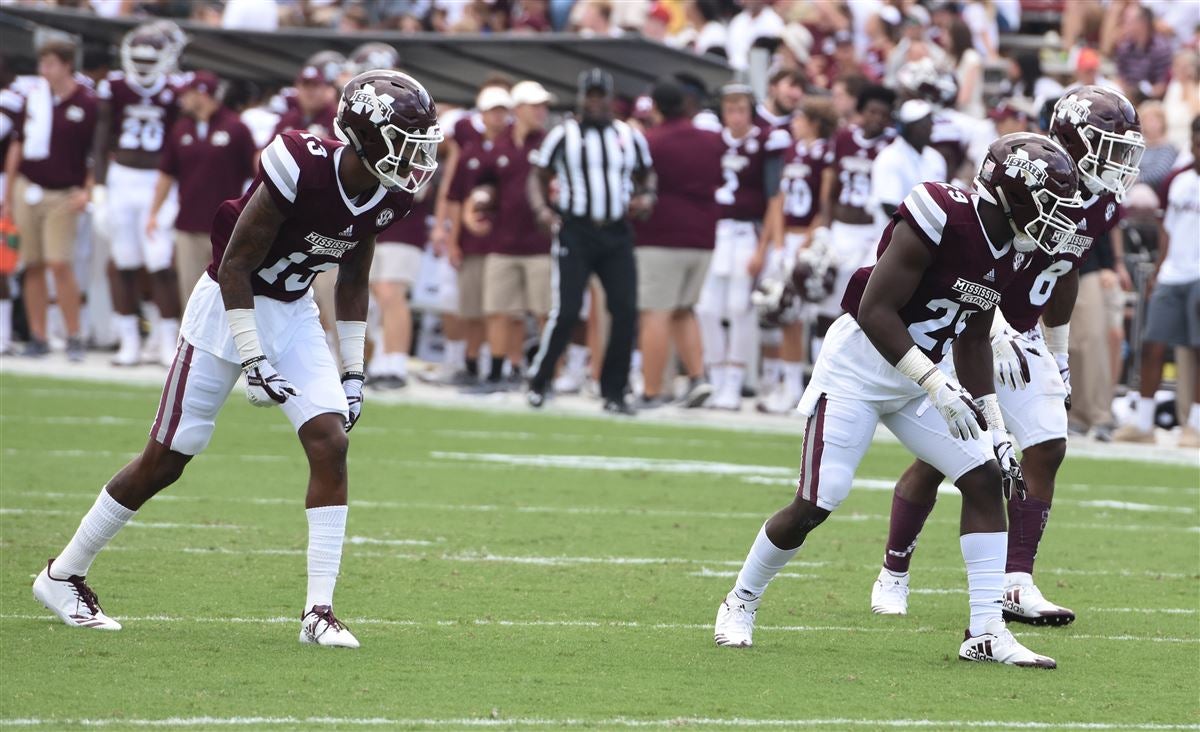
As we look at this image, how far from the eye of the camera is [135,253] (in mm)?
13766

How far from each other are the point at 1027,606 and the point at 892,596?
45cm

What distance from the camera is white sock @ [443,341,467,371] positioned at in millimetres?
14250

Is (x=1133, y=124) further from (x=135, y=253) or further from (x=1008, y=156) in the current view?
(x=135, y=253)

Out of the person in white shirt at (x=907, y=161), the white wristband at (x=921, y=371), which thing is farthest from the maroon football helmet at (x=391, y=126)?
the person in white shirt at (x=907, y=161)

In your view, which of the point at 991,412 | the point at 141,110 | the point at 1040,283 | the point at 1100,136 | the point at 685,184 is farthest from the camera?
the point at 141,110

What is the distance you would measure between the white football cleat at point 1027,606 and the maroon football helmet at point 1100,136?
136cm

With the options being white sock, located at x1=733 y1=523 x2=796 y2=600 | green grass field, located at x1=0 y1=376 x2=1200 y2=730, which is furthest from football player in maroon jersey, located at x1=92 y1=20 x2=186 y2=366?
white sock, located at x1=733 y1=523 x2=796 y2=600

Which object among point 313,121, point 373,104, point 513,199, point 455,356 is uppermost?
point 373,104

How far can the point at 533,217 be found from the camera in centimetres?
1325

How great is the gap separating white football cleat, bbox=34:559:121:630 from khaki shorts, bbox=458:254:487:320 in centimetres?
812

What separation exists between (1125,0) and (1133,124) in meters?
11.0

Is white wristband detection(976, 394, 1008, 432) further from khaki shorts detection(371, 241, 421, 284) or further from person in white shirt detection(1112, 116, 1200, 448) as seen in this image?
khaki shorts detection(371, 241, 421, 284)

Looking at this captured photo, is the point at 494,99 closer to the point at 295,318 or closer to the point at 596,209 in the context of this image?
the point at 596,209

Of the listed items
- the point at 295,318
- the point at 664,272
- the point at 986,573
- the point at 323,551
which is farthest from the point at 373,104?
the point at 664,272
